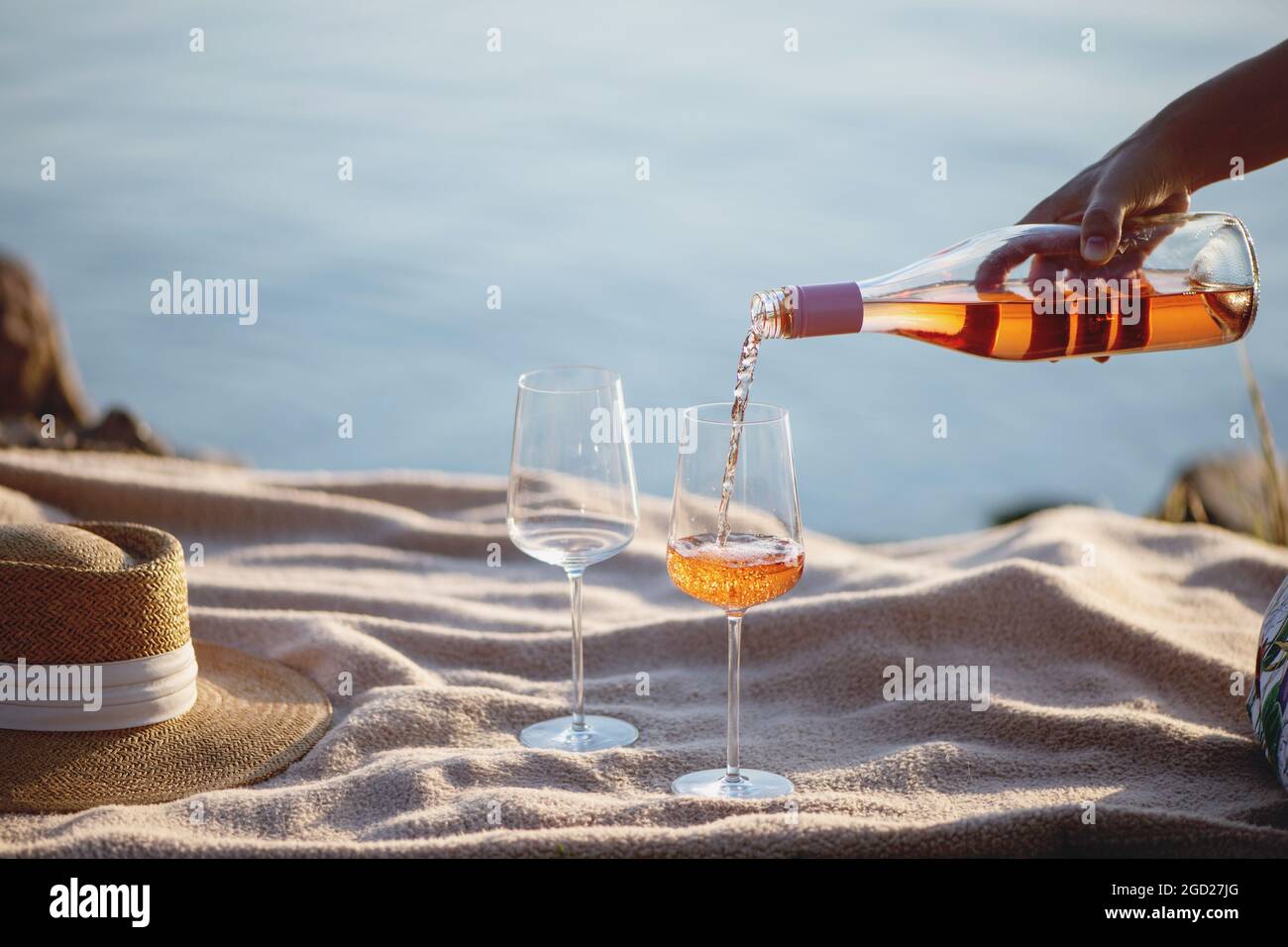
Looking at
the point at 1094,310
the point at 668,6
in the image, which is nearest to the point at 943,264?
the point at 1094,310

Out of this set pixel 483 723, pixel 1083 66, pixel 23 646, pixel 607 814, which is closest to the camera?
pixel 607 814

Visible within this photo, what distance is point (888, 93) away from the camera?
14.8ft

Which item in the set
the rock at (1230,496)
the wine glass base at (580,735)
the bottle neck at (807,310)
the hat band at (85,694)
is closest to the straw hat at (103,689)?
the hat band at (85,694)

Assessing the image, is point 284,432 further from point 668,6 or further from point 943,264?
point 943,264

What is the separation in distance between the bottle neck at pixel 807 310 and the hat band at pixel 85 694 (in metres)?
0.69

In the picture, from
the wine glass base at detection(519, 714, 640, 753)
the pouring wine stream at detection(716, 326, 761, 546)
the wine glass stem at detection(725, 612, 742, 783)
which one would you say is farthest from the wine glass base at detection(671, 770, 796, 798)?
the pouring wine stream at detection(716, 326, 761, 546)

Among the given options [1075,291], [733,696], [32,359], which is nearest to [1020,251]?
[1075,291]

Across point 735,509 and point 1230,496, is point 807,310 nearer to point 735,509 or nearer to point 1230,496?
point 735,509

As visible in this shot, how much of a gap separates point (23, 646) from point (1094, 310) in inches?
→ 43.0

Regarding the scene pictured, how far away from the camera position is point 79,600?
128cm

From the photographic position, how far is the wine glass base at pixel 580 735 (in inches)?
53.7

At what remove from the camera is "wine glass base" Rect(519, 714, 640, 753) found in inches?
53.7

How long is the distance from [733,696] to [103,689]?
0.61m
